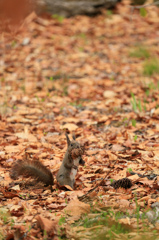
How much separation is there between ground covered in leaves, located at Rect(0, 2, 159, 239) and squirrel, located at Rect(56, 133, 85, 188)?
0.11m

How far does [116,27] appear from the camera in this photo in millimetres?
9688

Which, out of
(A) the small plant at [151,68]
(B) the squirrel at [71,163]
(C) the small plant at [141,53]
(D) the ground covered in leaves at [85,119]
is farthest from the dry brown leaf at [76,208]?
(C) the small plant at [141,53]

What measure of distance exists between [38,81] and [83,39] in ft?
8.40

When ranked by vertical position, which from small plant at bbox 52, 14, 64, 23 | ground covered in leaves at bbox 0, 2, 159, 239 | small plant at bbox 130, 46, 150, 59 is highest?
small plant at bbox 52, 14, 64, 23

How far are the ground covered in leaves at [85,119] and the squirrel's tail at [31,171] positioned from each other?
0.28 ft

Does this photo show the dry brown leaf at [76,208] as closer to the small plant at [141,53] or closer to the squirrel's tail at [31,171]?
the squirrel's tail at [31,171]

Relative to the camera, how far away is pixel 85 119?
5434mm

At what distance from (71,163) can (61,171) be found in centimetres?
16

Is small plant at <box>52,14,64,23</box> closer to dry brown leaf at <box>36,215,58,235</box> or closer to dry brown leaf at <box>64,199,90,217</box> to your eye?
dry brown leaf at <box>64,199,90,217</box>

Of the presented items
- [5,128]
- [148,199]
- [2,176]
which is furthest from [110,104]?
[148,199]

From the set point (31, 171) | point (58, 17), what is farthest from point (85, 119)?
point (58, 17)

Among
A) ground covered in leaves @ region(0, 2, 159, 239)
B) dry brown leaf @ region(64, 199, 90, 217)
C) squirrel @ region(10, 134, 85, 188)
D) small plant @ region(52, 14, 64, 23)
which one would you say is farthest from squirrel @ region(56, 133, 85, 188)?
small plant @ region(52, 14, 64, 23)

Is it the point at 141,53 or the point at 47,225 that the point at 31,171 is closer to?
the point at 47,225

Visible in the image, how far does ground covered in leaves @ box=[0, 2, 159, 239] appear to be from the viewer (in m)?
2.72
